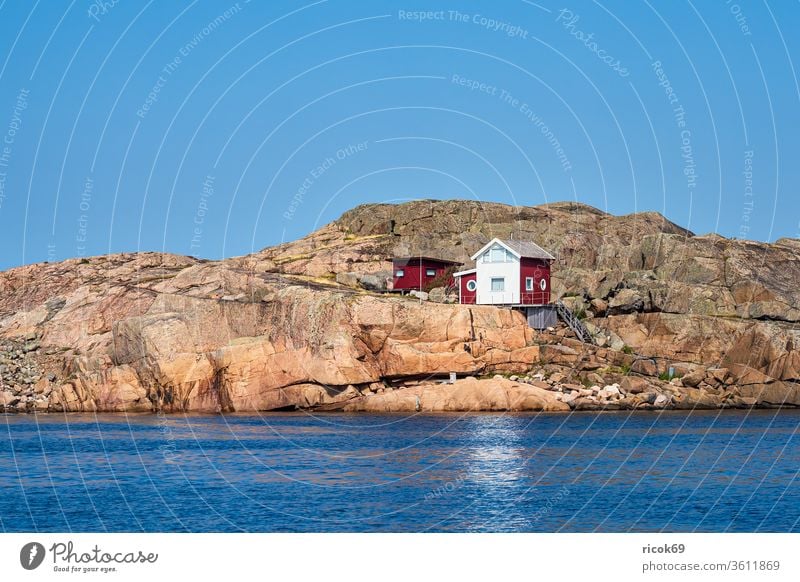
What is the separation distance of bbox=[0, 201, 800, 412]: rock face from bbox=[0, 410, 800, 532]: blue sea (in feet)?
23.6

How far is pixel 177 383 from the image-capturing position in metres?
92.9

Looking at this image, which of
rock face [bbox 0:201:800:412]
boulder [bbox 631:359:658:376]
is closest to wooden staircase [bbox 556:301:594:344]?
rock face [bbox 0:201:800:412]

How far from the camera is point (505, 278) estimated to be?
332 feet

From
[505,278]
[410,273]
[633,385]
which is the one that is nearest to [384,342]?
[505,278]

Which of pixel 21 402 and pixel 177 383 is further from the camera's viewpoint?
pixel 21 402

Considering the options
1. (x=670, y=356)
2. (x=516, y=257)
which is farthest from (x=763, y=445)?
(x=516, y=257)

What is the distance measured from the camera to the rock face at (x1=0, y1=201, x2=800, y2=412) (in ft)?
296

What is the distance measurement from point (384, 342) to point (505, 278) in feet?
54.6

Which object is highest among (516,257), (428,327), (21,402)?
(516,257)

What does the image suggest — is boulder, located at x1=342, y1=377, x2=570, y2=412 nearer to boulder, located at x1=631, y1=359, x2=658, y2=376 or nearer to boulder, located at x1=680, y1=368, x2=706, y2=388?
boulder, located at x1=631, y1=359, x2=658, y2=376

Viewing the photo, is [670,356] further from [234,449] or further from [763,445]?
[234,449]

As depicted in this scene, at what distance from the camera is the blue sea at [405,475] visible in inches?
1725

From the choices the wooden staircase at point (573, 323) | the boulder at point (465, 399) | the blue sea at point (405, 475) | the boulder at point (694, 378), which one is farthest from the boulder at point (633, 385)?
the blue sea at point (405, 475)
